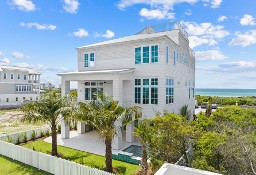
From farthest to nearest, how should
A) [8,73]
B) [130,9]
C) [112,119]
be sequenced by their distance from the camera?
[8,73], [130,9], [112,119]

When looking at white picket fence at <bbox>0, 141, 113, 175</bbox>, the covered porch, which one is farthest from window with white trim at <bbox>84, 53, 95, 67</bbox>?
white picket fence at <bbox>0, 141, 113, 175</bbox>

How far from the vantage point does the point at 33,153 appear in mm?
13305

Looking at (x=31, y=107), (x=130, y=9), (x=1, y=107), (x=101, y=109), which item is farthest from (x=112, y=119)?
(x=1, y=107)

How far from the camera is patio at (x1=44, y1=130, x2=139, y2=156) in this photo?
17.2 m

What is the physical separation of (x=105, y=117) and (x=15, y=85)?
45465 millimetres

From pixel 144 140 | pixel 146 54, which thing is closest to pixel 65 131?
pixel 146 54

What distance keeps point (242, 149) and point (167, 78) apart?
10.4 metres

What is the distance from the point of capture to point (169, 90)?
2042 cm

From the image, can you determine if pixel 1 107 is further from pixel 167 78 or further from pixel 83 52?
pixel 167 78

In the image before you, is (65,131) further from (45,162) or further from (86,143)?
(45,162)

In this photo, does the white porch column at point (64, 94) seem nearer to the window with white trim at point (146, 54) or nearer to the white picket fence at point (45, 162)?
the white picket fence at point (45, 162)

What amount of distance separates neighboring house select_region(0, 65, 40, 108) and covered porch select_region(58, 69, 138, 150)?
29182mm

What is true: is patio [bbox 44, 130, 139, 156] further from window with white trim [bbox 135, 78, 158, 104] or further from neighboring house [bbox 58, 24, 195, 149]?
window with white trim [bbox 135, 78, 158, 104]

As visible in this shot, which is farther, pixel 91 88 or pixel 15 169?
pixel 91 88
